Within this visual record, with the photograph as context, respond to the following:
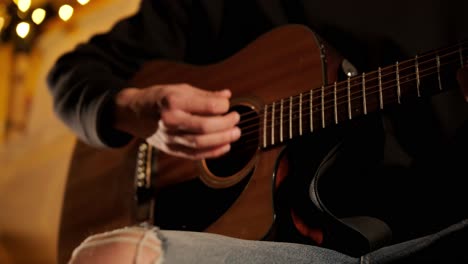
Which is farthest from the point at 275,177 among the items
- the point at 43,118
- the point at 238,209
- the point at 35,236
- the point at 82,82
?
the point at 43,118

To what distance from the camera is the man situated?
0.77m

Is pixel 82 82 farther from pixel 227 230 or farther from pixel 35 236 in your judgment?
pixel 35 236

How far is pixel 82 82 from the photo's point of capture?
1201mm

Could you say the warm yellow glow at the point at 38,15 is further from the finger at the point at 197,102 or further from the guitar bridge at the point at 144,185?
the finger at the point at 197,102

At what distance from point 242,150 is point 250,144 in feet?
0.08

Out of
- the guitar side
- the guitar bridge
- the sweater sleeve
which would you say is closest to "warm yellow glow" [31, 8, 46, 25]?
the sweater sleeve

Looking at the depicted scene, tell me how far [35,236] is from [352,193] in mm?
1725

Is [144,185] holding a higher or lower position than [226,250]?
lower

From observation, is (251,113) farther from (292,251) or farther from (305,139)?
(292,251)

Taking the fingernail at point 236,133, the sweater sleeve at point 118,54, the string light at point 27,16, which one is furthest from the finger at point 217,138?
the string light at point 27,16

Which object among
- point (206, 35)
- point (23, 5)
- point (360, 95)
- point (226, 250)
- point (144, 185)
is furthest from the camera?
point (23, 5)

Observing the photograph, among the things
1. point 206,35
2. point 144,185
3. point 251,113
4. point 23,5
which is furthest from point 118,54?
point 23,5

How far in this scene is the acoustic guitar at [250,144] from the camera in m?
0.75

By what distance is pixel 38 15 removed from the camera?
238cm
